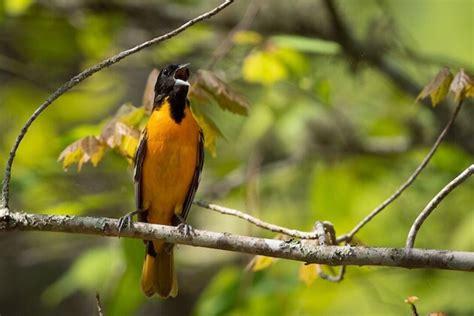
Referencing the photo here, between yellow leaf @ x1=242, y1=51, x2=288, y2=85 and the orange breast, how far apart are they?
726 mm

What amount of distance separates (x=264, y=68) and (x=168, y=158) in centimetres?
109

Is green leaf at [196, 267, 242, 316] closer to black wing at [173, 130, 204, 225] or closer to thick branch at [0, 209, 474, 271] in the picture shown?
black wing at [173, 130, 204, 225]

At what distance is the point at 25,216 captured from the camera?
343cm

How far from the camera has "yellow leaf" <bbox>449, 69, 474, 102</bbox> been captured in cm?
369

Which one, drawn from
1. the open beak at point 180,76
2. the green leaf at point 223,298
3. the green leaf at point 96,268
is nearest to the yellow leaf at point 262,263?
the green leaf at point 223,298

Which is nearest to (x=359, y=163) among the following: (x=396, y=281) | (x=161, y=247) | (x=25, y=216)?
(x=396, y=281)

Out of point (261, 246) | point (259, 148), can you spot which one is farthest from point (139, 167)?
point (259, 148)

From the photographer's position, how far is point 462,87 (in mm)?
3699

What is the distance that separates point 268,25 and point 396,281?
2.53 m

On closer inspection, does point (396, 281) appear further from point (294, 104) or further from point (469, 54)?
point (469, 54)

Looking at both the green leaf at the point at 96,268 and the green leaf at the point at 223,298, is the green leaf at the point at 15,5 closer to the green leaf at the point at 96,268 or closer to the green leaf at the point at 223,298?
the green leaf at the point at 96,268

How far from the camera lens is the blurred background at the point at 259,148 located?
567 cm

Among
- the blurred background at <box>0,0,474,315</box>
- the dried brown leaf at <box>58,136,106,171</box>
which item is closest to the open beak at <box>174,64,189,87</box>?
the blurred background at <box>0,0,474,315</box>

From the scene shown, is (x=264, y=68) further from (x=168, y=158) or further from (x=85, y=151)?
(x=85, y=151)
